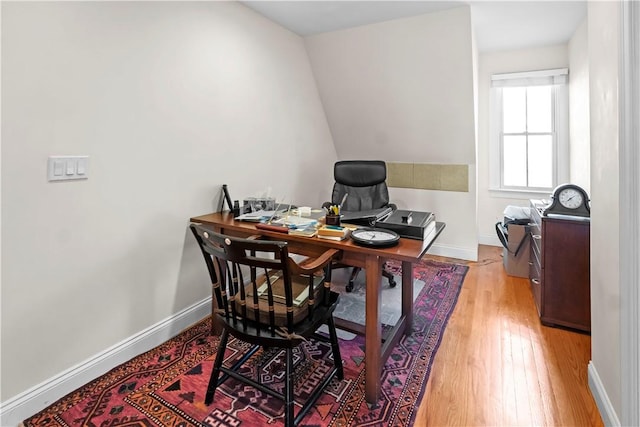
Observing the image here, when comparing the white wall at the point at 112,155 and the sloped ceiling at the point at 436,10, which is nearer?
the white wall at the point at 112,155

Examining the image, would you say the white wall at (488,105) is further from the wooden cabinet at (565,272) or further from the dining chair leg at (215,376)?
the dining chair leg at (215,376)

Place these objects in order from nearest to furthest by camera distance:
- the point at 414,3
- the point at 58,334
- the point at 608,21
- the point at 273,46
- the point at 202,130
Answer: the point at 608,21 < the point at 58,334 < the point at 202,130 < the point at 414,3 < the point at 273,46

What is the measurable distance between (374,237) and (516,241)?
7.49 ft

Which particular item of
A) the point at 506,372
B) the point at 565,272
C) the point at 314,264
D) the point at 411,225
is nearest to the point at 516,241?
the point at 565,272

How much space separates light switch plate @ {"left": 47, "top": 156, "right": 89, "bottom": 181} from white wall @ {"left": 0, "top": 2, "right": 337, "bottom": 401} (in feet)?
0.10

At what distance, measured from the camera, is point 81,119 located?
1769mm

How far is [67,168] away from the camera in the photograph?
1721 millimetres

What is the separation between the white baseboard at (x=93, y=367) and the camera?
1625 mm

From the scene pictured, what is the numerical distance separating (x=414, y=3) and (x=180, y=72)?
72.2 inches

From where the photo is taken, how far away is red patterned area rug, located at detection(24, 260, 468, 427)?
5.39 ft

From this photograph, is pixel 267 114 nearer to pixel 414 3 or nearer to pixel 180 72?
pixel 180 72

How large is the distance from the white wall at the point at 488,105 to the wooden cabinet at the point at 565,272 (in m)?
1.93

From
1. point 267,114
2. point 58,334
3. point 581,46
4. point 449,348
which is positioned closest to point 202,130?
point 267,114

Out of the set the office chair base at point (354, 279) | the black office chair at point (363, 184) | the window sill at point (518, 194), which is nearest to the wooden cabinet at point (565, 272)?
the office chair base at point (354, 279)
